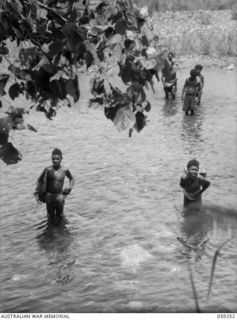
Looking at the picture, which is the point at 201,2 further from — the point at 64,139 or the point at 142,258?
the point at 142,258

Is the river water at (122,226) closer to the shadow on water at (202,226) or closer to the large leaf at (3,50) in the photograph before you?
the shadow on water at (202,226)

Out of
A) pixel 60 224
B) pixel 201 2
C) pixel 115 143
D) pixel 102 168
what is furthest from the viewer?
pixel 201 2

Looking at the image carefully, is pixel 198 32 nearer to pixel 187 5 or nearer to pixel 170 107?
pixel 187 5

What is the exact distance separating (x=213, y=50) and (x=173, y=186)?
17.4m

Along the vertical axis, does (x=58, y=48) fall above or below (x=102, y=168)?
above

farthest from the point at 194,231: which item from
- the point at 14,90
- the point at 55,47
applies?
the point at 55,47

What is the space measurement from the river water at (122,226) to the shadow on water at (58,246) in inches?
0.7

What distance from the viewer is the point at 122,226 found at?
10.4m

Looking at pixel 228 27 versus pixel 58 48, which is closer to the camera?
pixel 58 48

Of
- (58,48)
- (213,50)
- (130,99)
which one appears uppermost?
(58,48)

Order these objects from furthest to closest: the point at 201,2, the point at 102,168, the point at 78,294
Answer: the point at 201,2, the point at 102,168, the point at 78,294

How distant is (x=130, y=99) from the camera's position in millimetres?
3695

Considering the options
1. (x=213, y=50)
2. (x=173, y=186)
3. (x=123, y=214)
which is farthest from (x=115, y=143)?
(x=213, y=50)

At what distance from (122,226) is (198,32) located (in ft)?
71.9
